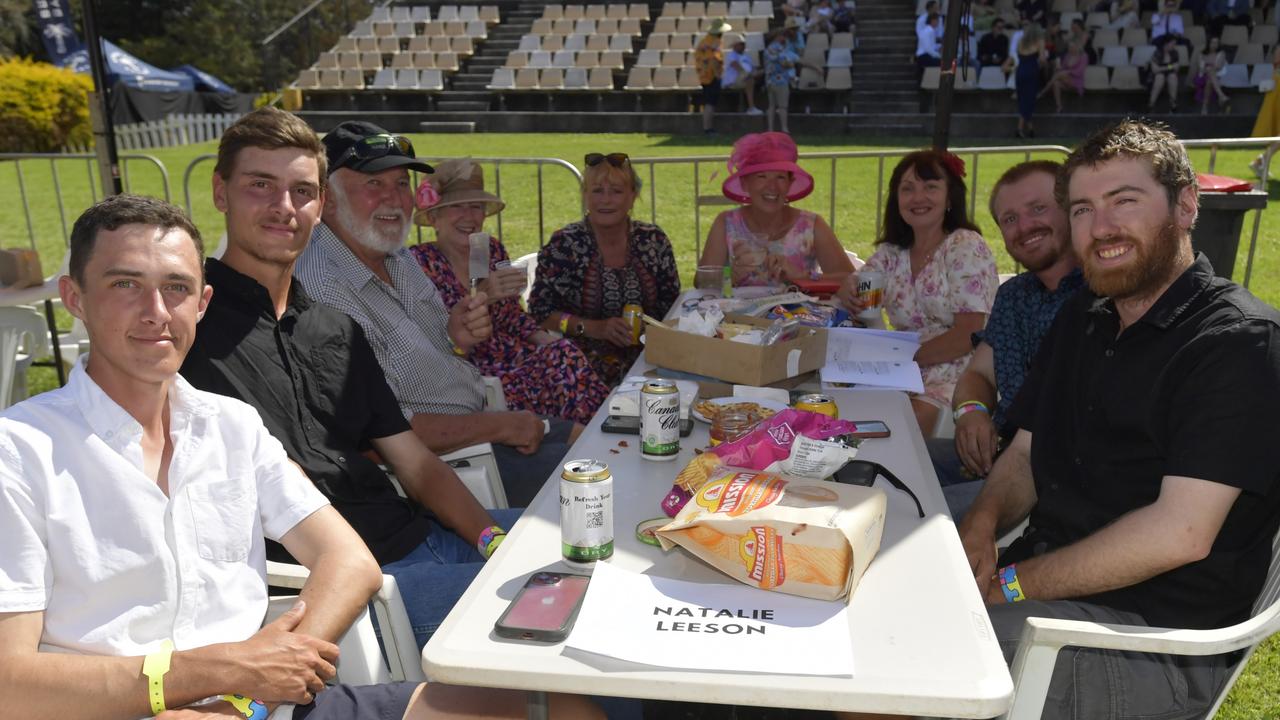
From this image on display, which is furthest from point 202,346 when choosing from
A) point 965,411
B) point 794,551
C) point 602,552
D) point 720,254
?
point 720,254

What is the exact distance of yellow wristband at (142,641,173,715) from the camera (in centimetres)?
156

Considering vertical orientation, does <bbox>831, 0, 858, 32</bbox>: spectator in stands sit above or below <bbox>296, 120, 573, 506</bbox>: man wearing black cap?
above

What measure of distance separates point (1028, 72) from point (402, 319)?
15.8 m

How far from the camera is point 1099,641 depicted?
1638 mm

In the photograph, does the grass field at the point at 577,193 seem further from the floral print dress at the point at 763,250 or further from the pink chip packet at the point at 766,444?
the pink chip packet at the point at 766,444

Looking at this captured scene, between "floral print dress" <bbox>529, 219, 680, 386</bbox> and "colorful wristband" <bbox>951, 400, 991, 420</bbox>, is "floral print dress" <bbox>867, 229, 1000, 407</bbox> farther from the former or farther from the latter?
"floral print dress" <bbox>529, 219, 680, 386</bbox>

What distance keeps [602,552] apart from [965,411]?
182 centimetres

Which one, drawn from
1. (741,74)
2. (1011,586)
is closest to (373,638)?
(1011,586)

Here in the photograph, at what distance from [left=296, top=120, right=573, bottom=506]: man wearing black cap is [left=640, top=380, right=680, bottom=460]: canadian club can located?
1.05 m

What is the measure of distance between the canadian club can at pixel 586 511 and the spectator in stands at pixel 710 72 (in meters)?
17.3

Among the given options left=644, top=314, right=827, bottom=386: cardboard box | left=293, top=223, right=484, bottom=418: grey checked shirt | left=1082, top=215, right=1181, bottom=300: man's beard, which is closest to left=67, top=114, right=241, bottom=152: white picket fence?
left=293, top=223, right=484, bottom=418: grey checked shirt

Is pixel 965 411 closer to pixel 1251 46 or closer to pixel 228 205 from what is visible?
pixel 228 205

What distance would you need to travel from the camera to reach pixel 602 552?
66.1 inches

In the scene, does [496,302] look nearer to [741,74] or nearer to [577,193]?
[577,193]
